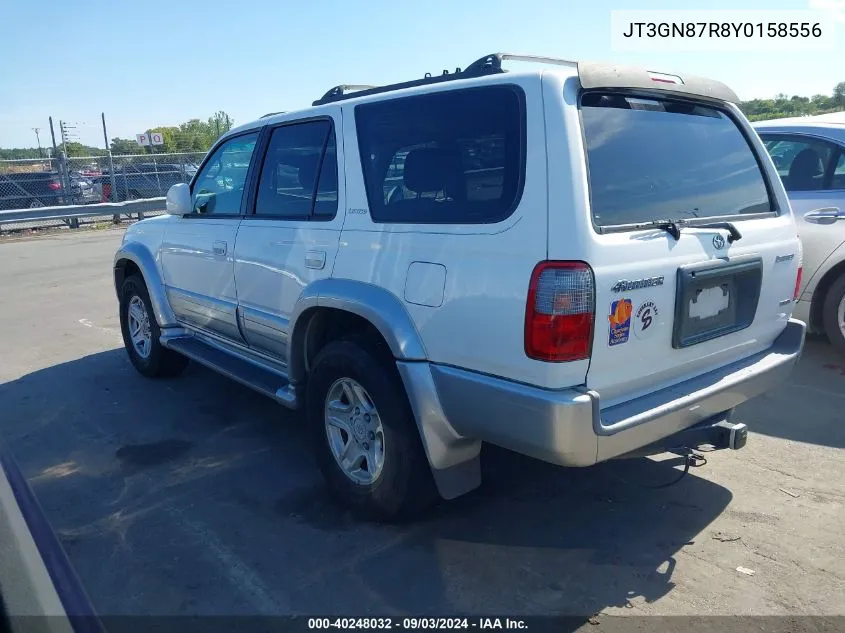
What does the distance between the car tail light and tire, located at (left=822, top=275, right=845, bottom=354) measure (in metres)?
3.88

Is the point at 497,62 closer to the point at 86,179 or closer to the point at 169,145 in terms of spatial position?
the point at 86,179

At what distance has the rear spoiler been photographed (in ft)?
9.02

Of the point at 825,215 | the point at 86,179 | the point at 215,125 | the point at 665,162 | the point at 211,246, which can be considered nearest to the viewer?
the point at 665,162

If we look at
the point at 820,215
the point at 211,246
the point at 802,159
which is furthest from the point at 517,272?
the point at 802,159

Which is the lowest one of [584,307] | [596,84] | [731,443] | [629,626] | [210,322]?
[629,626]

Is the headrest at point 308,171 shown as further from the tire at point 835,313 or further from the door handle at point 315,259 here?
the tire at point 835,313

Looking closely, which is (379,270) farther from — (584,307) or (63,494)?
(63,494)

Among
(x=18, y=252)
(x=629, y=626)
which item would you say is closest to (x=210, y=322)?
(x=629, y=626)

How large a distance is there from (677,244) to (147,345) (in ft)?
14.4

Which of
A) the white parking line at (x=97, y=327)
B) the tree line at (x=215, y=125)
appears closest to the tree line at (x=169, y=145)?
the tree line at (x=215, y=125)

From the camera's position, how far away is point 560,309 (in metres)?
2.54

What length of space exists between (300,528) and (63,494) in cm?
143

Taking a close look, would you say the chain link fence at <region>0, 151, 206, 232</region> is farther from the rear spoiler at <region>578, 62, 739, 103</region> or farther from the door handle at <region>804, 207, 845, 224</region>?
the rear spoiler at <region>578, 62, 739, 103</region>

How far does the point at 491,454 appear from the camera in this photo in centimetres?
414
